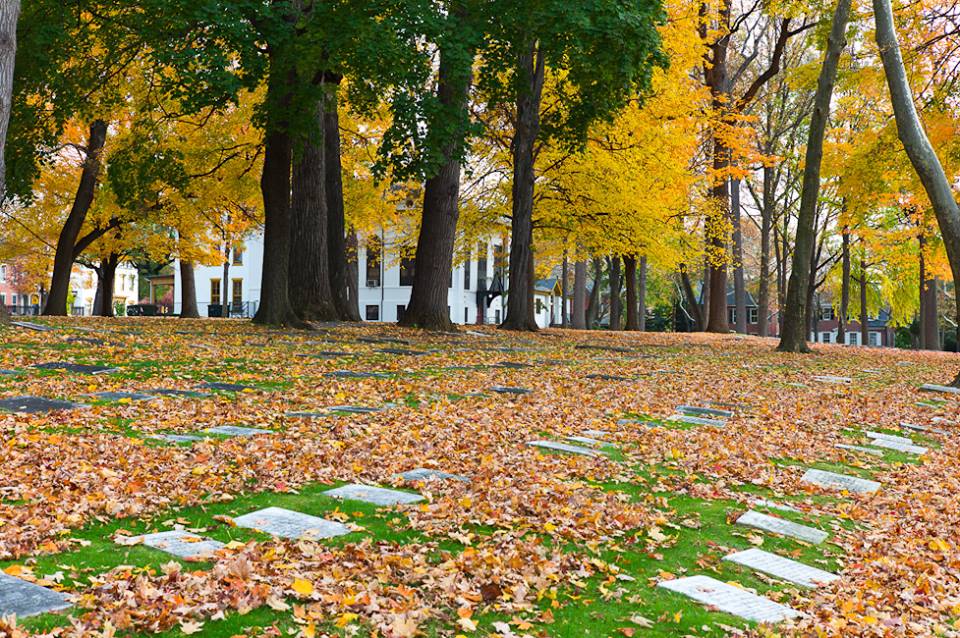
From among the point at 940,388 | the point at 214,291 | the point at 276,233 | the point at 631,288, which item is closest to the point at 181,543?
the point at 940,388

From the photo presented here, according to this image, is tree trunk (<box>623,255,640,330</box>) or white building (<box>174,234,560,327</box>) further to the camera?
white building (<box>174,234,560,327</box>)

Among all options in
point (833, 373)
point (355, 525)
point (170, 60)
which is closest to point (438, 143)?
point (170, 60)

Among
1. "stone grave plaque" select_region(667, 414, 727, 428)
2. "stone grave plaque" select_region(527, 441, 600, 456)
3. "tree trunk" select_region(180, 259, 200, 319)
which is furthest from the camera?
"tree trunk" select_region(180, 259, 200, 319)

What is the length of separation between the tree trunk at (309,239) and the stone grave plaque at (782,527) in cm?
1300

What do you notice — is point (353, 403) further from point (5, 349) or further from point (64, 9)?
point (64, 9)

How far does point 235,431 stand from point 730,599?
3.69 m

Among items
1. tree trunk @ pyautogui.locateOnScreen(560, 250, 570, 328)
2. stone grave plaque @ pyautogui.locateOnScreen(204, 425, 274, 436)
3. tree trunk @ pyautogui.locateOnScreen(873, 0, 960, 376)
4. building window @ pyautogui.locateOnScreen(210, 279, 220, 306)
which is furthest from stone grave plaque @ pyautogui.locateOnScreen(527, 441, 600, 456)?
building window @ pyautogui.locateOnScreen(210, 279, 220, 306)

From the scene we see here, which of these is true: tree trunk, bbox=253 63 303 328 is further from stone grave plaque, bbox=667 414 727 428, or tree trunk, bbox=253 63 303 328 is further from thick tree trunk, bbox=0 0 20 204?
stone grave plaque, bbox=667 414 727 428

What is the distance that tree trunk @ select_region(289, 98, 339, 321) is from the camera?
1648 cm

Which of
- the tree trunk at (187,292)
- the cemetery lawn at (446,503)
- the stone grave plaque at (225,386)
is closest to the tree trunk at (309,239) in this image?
the cemetery lawn at (446,503)

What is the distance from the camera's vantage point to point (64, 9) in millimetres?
12727

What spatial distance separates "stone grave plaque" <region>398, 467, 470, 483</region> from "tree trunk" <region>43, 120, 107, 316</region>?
64.5 feet

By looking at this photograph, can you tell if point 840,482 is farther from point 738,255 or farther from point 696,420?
point 738,255

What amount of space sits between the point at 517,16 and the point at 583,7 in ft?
3.34
